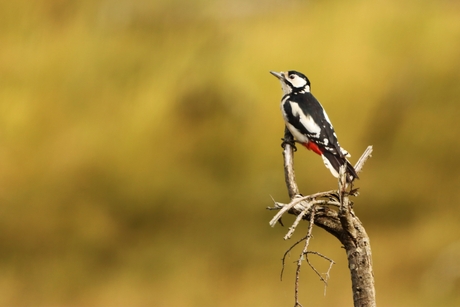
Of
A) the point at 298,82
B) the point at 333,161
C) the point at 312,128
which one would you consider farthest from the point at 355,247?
the point at 298,82

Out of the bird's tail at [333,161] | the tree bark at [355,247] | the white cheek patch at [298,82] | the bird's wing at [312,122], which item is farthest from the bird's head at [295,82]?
the tree bark at [355,247]

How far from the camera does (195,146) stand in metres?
5.38

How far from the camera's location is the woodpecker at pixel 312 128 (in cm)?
271

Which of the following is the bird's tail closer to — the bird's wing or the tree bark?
the bird's wing

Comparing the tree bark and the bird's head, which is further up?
the bird's head

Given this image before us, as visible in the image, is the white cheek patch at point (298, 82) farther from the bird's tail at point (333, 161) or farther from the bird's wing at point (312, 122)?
the bird's tail at point (333, 161)

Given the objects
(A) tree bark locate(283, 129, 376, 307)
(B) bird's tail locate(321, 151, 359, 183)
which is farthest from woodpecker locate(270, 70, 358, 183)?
(A) tree bark locate(283, 129, 376, 307)

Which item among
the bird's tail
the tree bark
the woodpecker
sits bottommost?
the tree bark

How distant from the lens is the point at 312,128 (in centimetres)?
285

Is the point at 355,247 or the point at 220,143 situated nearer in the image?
the point at 355,247

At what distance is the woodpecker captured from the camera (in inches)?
107

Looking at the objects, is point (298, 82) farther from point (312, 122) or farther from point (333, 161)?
point (333, 161)

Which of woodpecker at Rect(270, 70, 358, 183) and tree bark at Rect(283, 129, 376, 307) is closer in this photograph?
tree bark at Rect(283, 129, 376, 307)

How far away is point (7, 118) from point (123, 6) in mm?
1565
